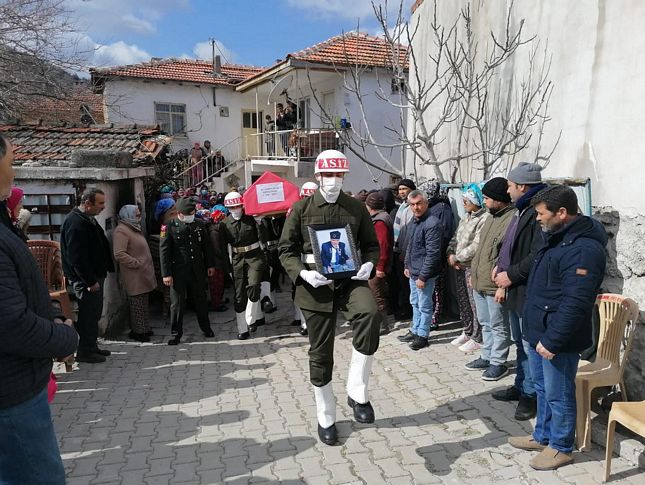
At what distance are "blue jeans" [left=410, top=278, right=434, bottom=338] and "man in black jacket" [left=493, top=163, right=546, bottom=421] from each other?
5.05 feet

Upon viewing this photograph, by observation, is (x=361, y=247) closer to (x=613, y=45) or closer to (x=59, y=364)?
(x=613, y=45)

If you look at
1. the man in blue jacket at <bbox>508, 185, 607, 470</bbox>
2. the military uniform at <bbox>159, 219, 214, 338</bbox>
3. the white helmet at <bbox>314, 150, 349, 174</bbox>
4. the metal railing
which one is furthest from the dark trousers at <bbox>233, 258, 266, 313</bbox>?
the metal railing

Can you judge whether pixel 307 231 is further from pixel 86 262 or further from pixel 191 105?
pixel 191 105

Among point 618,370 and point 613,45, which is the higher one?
point 613,45

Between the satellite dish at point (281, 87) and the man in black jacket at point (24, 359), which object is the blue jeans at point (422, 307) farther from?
the satellite dish at point (281, 87)

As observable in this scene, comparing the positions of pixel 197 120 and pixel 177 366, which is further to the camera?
pixel 197 120

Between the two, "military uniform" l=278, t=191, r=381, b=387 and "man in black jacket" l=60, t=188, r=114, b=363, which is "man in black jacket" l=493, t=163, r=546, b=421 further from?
"man in black jacket" l=60, t=188, r=114, b=363

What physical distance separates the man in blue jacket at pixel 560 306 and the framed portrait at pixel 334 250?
4.14 ft

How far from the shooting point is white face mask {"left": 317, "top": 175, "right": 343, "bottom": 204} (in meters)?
3.79

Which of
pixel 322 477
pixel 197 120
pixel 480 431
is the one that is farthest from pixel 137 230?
pixel 197 120

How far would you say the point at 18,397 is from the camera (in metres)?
2.06

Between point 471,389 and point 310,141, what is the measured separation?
1296 centimetres

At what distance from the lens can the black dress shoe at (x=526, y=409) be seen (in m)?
3.97

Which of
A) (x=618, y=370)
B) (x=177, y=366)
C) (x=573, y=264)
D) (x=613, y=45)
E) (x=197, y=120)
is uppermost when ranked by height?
(x=197, y=120)
